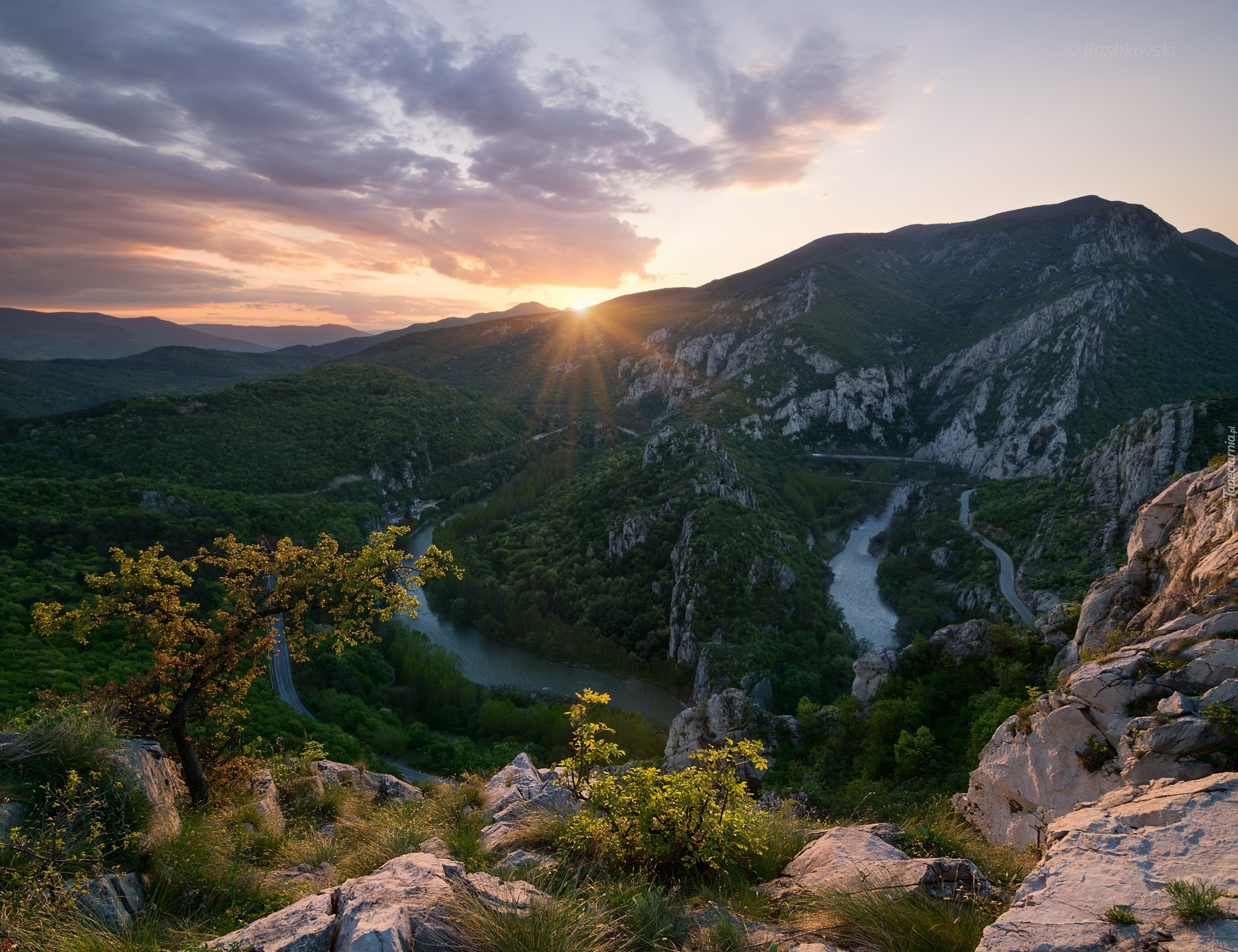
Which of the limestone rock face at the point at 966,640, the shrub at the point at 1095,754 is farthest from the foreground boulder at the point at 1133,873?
the limestone rock face at the point at 966,640

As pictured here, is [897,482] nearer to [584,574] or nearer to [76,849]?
[584,574]

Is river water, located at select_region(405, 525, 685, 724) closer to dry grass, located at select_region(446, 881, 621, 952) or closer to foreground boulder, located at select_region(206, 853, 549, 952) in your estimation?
foreground boulder, located at select_region(206, 853, 549, 952)

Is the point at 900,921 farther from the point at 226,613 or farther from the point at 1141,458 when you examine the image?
the point at 1141,458

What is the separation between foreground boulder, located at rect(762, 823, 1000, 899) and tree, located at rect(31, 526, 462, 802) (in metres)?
7.81

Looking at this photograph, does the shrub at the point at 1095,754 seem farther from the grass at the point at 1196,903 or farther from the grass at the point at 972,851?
the grass at the point at 1196,903

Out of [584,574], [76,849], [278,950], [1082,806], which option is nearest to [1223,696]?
[1082,806]

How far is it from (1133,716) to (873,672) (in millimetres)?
17450

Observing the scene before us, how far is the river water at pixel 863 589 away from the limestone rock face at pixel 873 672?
910 inches

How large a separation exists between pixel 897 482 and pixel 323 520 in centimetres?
9481

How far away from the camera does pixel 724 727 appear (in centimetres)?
3067

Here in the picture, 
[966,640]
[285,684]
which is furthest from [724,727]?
[285,684]

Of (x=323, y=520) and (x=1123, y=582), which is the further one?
(x=323, y=520)

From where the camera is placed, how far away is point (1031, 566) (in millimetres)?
51906

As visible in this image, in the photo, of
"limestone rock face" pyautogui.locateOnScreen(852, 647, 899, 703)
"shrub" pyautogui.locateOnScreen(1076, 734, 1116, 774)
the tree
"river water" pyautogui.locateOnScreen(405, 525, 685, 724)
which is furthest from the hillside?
"shrub" pyautogui.locateOnScreen(1076, 734, 1116, 774)
